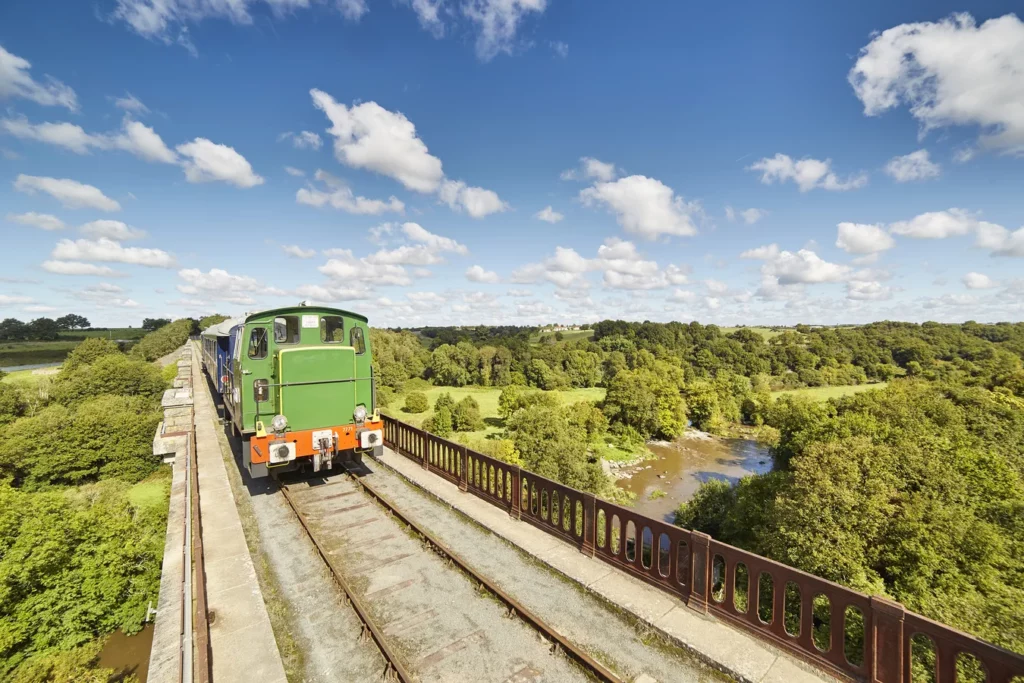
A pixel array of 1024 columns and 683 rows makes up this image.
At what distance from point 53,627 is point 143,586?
2289 millimetres

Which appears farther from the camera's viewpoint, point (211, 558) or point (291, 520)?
point (291, 520)

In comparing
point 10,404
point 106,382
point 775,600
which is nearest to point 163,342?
point 106,382

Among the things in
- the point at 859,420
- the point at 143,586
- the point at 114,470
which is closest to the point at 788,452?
the point at 859,420

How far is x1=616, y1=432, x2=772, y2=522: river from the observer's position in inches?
1272

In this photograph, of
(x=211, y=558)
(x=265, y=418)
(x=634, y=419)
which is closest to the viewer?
(x=211, y=558)

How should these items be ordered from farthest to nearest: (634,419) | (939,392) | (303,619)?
(634,419), (939,392), (303,619)

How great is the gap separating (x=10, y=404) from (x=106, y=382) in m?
6.12

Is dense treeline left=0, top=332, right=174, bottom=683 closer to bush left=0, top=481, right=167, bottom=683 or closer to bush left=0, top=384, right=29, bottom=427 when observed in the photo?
bush left=0, top=481, right=167, bottom=683

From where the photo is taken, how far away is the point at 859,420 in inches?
975

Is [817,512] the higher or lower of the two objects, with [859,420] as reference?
lower

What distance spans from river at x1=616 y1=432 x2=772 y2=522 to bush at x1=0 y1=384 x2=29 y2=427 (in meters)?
50.3

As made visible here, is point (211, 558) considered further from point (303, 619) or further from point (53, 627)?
point (53, 627)

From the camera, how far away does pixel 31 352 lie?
94812 mm

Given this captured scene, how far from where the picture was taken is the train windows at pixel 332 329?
430 inches
